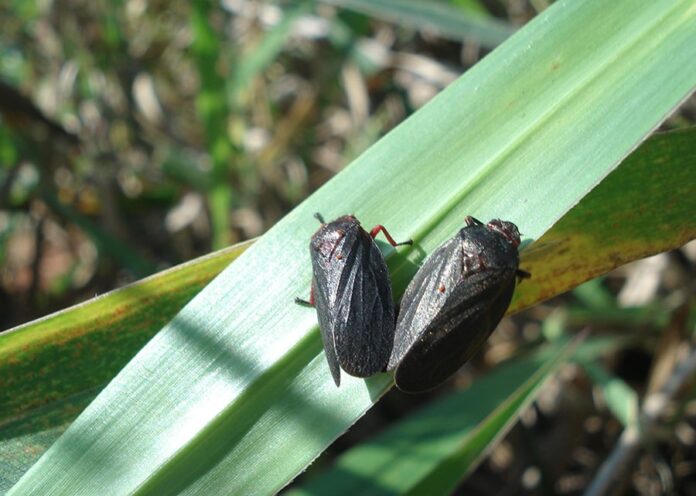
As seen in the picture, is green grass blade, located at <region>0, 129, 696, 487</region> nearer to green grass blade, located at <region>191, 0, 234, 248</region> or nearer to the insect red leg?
the insect red leg

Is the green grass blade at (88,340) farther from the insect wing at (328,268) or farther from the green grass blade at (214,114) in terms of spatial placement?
the green grass blade at (214,114)

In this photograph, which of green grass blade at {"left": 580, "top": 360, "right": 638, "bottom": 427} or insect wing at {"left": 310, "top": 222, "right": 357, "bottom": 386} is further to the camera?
green grass blade at {"left": 580, "top": 360, "right": 638, "bottom": 427}

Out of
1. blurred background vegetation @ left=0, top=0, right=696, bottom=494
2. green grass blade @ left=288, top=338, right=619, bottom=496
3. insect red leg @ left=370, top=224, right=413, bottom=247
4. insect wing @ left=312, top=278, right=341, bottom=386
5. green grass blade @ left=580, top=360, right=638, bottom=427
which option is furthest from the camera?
blurred background vegetation @ left=0, top=0, right=696, bottom=494

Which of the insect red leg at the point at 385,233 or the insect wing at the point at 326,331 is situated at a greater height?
the insect red leg at the point at 385,233

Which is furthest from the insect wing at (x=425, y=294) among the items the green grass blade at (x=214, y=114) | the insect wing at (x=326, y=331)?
the green grass blade at (x=214, y=114)

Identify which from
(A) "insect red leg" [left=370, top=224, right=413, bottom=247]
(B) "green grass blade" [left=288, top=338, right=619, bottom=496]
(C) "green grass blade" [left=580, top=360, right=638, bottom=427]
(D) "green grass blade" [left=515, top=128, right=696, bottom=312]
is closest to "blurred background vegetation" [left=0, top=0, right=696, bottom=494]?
(C) "green grass blade" [left=580, top=360, right=638, bottom=427]

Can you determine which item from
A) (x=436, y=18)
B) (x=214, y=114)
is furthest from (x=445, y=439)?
(x=214, y=114)
